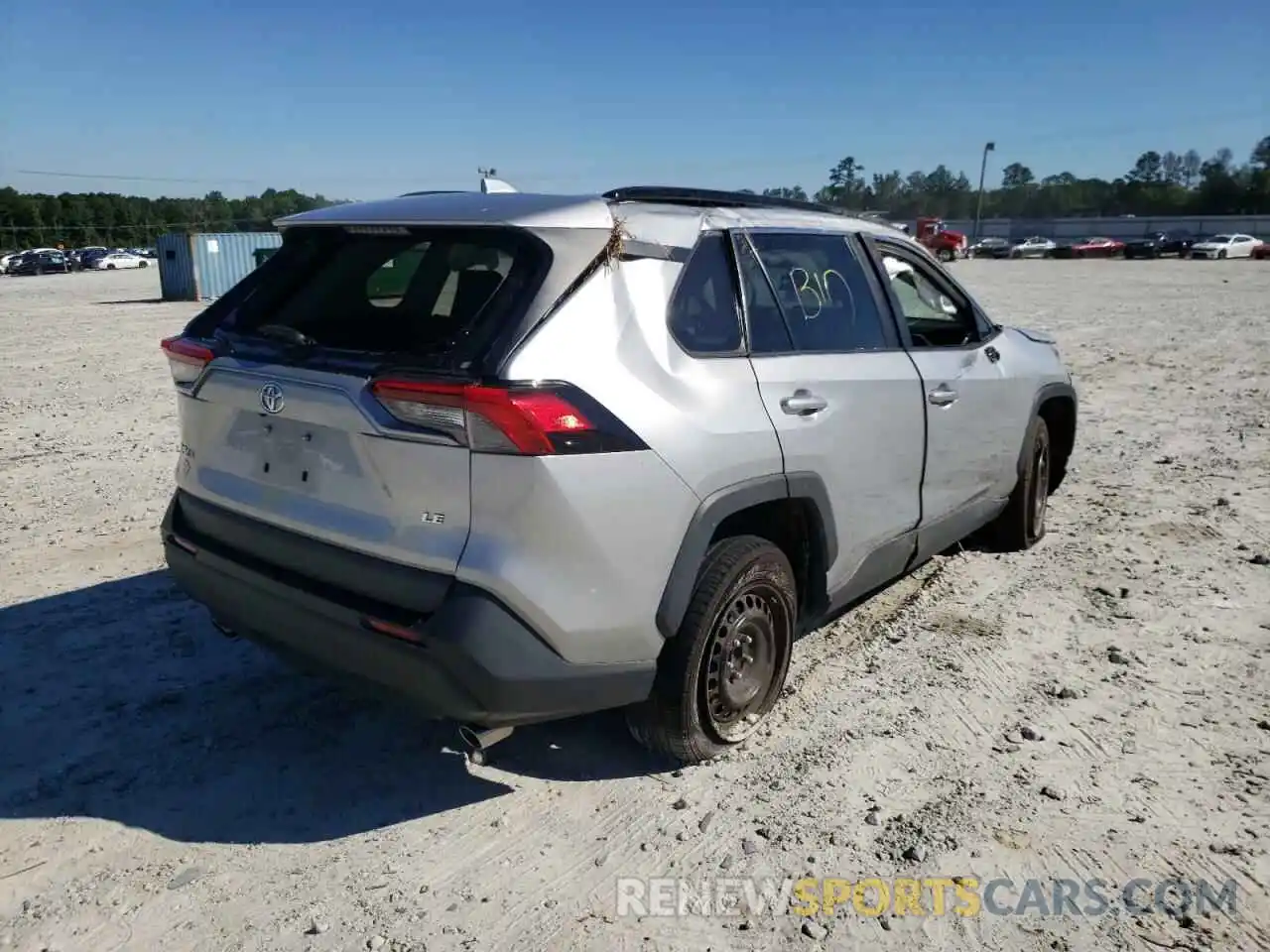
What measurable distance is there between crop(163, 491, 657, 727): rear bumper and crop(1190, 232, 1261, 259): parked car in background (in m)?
59.4

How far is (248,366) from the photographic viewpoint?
307cm

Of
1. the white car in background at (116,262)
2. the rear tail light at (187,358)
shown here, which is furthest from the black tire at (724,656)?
the white car in background at (116,262)

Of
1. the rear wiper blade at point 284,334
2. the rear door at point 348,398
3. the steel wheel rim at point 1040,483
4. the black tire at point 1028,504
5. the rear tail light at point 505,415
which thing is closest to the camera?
the rear tail light at point 505,415

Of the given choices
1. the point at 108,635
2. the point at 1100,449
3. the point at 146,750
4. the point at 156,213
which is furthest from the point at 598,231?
the point at 156,213

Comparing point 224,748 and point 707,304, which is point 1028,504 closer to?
point 707,304

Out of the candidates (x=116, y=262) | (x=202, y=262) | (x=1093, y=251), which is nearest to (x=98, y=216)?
(x=116, y=262)

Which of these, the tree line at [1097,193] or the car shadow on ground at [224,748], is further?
the tree line at [1097,193]

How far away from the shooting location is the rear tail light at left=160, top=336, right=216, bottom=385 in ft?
10.7

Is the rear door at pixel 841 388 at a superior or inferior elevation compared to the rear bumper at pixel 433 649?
superior

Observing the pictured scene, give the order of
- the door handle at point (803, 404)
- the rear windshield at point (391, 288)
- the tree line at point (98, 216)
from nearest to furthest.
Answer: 1. the rear windshield at point (391, 288)
2. the door handle at point (803, 404)
3. the tree line at point (98, 216)

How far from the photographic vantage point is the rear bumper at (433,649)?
2625mm

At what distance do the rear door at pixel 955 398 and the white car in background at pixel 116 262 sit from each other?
6286 cm

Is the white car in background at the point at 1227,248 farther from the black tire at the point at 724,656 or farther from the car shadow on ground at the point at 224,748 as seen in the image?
the car shadow on ground at the point at 224,748

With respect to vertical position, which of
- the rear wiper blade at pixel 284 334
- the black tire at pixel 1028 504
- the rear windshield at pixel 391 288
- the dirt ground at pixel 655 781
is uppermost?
the rear windshield at pixel 391 288
